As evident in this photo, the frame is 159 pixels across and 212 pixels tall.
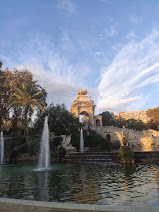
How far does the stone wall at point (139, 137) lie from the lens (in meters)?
31.8

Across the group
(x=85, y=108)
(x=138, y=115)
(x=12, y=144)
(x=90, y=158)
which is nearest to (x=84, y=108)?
(x=85, y=108)

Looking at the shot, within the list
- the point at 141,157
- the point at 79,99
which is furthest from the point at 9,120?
the point at 79,99

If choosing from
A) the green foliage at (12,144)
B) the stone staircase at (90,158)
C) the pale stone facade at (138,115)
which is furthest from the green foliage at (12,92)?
the pale stone facade at (138,115)

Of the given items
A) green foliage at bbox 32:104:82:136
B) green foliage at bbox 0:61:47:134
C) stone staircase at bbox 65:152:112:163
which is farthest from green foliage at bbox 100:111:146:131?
stone staircase at bbox 65:152:112:163

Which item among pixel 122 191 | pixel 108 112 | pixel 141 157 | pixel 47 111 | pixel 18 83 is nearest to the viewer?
pixel 122 191

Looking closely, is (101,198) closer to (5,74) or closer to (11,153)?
(11,153)

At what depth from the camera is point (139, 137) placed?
45.6 meters

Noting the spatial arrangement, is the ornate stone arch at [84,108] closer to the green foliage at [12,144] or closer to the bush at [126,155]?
the green foliage at [12,144]

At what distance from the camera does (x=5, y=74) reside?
113 feet

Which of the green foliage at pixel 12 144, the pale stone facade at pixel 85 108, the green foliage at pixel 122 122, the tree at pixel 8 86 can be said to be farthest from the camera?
the green foliage at pixel 122 122

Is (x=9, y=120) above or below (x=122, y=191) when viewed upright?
above

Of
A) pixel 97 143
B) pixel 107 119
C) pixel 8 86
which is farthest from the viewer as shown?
pixel 107 119

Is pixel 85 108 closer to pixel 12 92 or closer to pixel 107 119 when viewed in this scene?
pixel 107 119

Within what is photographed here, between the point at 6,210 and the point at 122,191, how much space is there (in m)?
3.79
